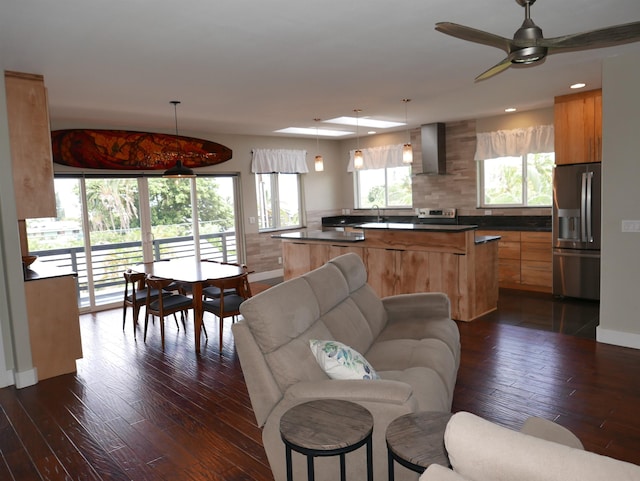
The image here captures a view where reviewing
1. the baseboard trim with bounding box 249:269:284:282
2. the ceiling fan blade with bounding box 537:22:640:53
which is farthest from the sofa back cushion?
the baseboard trim with bounding box 249:269:284:282

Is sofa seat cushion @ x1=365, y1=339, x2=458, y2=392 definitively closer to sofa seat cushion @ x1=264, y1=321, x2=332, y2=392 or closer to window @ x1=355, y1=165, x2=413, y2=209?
sofa seat cushion @ x1=264, y1=321, x2=332, y2=392

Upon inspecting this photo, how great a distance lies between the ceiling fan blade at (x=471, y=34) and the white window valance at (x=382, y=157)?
6356mm

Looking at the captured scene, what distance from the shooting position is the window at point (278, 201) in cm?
860

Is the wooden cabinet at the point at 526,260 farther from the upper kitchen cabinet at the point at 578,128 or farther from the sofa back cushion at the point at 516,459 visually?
the sofa back cushion at the point at 516,459

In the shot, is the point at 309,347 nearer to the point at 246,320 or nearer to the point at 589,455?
the point at 246,320

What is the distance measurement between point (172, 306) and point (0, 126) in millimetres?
2207

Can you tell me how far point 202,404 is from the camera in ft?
11.3

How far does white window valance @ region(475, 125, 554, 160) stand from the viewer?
6.83 m

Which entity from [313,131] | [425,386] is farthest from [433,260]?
[313,131]

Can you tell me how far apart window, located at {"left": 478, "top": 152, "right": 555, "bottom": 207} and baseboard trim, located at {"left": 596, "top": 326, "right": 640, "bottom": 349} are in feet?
9.92

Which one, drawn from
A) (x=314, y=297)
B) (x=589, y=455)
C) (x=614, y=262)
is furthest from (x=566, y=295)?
(x=589, y=455)

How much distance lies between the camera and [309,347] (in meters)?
2.53

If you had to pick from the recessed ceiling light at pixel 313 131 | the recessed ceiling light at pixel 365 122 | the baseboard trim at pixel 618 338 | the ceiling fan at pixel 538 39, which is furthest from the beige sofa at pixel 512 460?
the recessed ceiling light at pixel 313 131

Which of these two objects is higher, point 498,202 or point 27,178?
point 27,178
